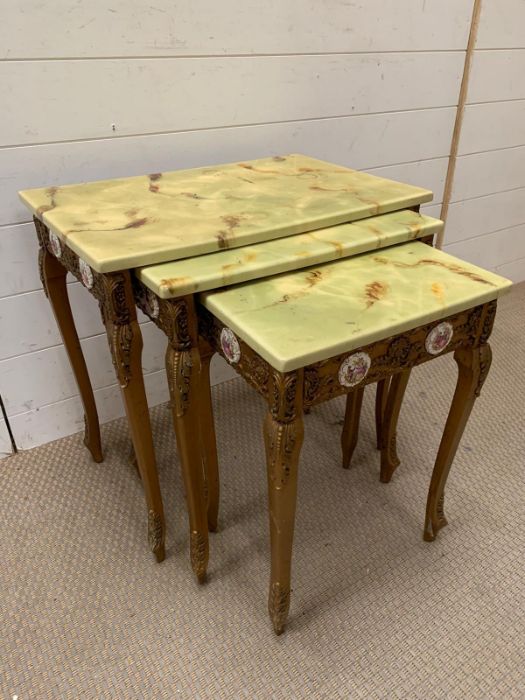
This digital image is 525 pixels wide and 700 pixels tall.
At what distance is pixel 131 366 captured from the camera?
92 centimetres

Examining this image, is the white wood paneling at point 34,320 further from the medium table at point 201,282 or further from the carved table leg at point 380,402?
the carved table leg at point 380,402

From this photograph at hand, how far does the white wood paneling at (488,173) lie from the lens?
1880mm

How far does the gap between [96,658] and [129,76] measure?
3.68 feet

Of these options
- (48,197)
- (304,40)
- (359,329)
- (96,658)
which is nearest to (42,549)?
(96,658)

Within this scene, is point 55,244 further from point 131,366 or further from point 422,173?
point 422,173

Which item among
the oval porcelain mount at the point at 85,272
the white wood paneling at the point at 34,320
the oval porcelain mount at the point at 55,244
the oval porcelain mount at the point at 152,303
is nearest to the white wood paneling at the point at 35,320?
the white wood paneling at the point at 34,320

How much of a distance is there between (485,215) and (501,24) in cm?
62

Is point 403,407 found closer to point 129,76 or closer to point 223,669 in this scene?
point 223,669

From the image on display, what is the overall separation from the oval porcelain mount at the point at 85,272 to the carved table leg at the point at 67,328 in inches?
8.4

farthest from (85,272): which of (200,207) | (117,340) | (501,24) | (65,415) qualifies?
(501,24)

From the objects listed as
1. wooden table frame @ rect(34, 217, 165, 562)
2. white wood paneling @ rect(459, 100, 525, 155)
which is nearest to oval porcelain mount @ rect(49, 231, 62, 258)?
wooden table frame @ rect(34, 217, 165, 562)

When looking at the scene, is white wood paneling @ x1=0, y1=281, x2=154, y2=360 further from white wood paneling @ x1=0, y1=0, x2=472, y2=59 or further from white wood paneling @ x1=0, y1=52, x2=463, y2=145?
white wood paneling @ x1=0, y1=0, x2=472, y2=59

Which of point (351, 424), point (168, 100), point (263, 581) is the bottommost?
point (263, 581)

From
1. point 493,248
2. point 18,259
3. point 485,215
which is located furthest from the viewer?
point 493,248
